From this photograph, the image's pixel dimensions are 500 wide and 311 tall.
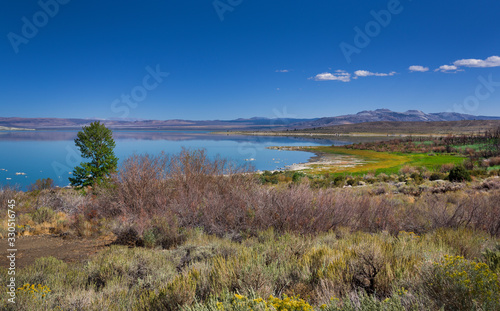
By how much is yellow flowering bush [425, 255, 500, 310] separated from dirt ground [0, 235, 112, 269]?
6981 millimetres

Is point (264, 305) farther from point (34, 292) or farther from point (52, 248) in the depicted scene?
point (52, 248)

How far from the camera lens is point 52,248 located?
7.86 meters

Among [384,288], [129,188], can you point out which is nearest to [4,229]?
[129,188]

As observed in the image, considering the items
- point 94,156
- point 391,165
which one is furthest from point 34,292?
point 391,165

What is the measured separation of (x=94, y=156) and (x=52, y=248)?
12272mm

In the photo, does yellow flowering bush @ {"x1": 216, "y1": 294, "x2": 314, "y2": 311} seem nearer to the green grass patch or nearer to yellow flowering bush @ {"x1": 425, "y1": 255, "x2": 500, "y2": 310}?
yellow flowering bush @ {"x1": 425, "y1": 255, "x2": 500, "y2": 310}

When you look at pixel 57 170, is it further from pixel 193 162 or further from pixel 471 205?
pixel 471 205

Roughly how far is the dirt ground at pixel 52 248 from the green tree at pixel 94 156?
9.74 metres

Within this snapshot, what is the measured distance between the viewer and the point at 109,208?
1151cm

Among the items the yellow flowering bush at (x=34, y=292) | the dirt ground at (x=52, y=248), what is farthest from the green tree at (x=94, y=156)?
the yellow flowering bush at (x=34, y=292)

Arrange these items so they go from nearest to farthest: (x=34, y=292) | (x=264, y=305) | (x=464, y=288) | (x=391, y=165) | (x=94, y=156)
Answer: (x=264, y=305)
(x=464, y=288)
(x=34, y=292)
(x=94, y=156)
(x=391, y=165)

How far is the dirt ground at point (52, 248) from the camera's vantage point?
274 inches

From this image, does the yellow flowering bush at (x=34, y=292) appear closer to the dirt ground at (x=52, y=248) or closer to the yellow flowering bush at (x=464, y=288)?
the dirt ground at (x=52, y=248)

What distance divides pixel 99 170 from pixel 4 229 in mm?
9468
